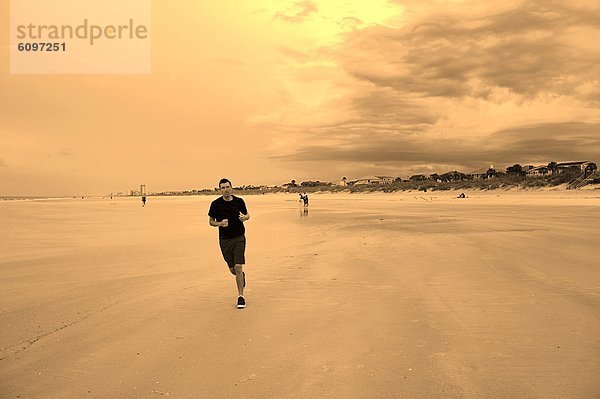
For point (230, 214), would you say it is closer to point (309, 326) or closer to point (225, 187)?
point (225, 187)

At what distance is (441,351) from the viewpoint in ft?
16.5

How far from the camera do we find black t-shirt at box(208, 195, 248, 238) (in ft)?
24.2

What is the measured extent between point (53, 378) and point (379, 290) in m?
5.43

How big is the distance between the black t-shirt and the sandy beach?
48.0 inches

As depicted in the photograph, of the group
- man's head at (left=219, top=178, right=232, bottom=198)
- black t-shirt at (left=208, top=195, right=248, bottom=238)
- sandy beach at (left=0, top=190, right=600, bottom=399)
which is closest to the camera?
sandy beach at (left=0, top=190, right=600, bottom=399)

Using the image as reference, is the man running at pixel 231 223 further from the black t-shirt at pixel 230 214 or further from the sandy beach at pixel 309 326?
the sandy beach at pixel 309 326

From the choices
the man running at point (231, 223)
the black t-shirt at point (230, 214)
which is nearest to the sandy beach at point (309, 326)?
the man running at point (231, 223)

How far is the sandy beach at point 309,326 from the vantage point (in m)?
4.32

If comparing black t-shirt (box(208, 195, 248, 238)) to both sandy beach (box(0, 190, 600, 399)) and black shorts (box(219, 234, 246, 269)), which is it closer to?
black shorts (box(219, 234, 246, 269))

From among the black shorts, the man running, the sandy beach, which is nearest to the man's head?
the man running

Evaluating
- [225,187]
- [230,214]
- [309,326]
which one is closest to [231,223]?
[230,214]

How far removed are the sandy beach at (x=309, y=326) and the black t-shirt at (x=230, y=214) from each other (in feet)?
4.00

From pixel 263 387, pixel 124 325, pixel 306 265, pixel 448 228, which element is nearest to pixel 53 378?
pixel 124 325

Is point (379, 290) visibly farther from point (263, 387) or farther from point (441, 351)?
point (263, 387)
